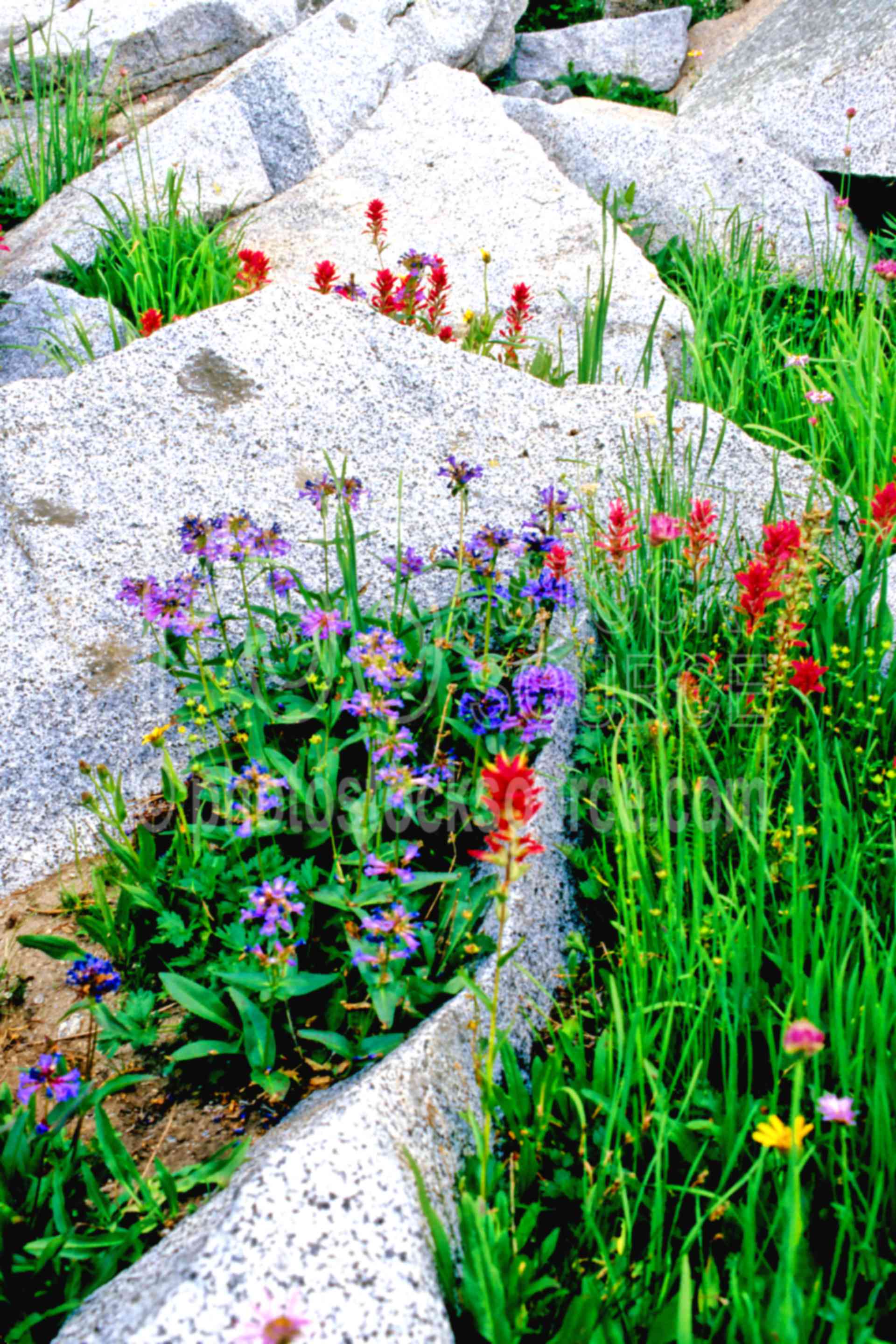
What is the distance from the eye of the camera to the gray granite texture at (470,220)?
438cm

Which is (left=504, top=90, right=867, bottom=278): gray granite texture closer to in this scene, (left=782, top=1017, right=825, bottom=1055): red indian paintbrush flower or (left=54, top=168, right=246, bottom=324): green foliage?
(left=54, top=168, right=246, bottom=324): green foliage

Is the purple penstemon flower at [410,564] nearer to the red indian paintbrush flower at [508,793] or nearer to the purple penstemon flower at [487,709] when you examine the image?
the purple penstemon flower at [487,709]

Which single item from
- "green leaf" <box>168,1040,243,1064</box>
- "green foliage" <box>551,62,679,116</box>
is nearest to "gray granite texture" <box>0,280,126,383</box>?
"green leaf" <box>168,1040,243,1064</box>

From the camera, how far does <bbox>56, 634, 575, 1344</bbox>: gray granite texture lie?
112 centimetres

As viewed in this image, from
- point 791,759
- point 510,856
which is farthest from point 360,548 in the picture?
point 510,856

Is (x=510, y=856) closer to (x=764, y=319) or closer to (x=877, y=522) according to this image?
(x=877, y=522)

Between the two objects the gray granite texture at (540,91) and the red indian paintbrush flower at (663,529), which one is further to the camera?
the gray granite texture at (540,91)

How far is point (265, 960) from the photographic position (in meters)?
1.49

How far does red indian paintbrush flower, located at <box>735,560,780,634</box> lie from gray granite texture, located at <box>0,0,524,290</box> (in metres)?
3.86

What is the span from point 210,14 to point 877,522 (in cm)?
598

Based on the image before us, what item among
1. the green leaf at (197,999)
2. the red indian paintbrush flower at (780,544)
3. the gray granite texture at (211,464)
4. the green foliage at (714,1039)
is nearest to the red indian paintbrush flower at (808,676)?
the green foliage at (714,1039)

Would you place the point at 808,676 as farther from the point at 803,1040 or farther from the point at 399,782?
the point at 803,1040

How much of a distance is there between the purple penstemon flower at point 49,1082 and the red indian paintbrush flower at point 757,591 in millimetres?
1383

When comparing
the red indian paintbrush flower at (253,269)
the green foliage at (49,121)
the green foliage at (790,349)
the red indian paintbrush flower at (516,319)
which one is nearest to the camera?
the green foliage at (790,349)
